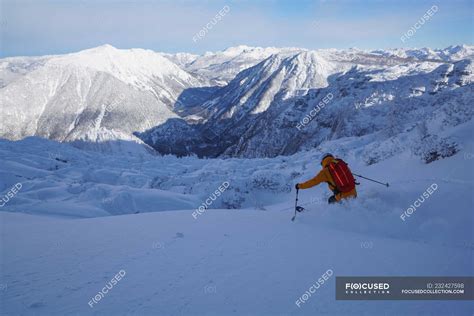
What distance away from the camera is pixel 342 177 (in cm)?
730

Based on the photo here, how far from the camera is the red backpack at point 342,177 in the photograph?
7277mm

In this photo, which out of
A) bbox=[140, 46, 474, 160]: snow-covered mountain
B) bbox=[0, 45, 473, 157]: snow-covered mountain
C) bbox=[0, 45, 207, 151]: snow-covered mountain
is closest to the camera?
bbox=[140, 46, 474, 160]: snow-covered mountain

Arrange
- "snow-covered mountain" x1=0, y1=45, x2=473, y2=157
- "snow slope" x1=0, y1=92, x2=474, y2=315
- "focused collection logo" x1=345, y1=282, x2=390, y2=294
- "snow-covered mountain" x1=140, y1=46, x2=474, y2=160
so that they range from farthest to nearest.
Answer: "snow-covered mountain" x1=0, y1=45, x2=473, y2=157
"snow-covered mountain" x1=140, y1=46, x2=474, y2=160
"focused collection logo" x1=345, y1=282, x2=390, y2=294
"snow slope" x1=0, y1=92, x2=474, y2=315

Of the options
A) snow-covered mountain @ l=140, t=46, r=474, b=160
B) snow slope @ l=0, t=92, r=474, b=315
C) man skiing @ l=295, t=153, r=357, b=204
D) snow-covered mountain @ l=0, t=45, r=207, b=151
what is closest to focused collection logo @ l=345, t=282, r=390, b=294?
snow slope @ l=0, t=92, r=474, b=315

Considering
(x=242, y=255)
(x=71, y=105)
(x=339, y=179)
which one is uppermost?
(x=71, y=105)

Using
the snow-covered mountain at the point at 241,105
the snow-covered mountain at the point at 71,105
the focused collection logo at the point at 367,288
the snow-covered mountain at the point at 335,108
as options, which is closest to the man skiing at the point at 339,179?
the focused collection logo at the point at 367,288

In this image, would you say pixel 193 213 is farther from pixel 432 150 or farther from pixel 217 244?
pixel 432 150

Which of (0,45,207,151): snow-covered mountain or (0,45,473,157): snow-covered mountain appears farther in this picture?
(0,45,207,151): snow-covered mountain

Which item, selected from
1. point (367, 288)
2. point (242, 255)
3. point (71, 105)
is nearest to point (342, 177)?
point (242, 255)

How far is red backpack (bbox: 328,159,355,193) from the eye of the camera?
7277 millimetres

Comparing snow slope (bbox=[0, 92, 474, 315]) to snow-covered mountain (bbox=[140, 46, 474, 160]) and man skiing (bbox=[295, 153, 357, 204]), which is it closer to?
man skiing (bbox=[295, 153, 357, 204])

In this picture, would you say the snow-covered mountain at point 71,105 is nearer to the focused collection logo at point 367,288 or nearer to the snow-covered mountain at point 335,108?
the snow-covered mountain at point 335,108

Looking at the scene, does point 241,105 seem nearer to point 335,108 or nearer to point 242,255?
point 335,108

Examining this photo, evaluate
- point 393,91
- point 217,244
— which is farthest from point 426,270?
point 393,91
